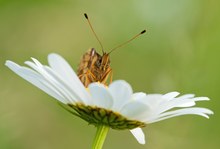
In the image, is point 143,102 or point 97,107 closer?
point 143,102

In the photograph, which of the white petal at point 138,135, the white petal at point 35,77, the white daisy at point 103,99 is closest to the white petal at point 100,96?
the white daisy at point 103,99

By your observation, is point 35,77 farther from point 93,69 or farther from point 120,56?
point 120,56

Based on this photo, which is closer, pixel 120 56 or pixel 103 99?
pixel 103 99

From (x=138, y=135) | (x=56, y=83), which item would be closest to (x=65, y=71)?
(x=56, y=83)

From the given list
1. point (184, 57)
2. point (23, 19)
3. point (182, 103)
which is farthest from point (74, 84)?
point (23, 19)

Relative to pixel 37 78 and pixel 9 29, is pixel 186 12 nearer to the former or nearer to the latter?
pixel 9 29

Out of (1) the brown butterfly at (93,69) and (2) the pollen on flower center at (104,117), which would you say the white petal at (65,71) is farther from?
(1) the brown butterfly at (93,69)
